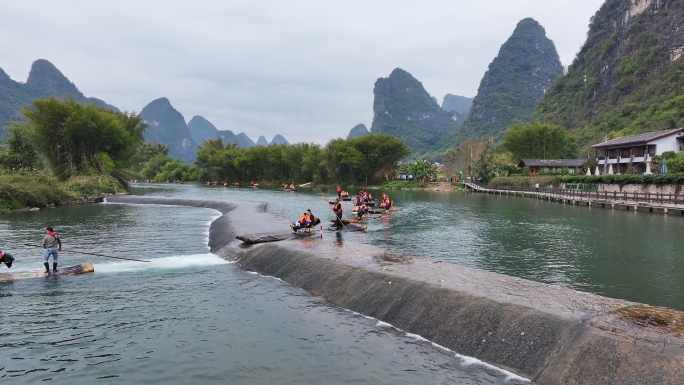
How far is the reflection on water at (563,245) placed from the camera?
17.9 meters

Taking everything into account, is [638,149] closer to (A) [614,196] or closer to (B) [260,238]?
(A) [614,196]

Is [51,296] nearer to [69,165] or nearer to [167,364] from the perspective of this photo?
[167,364]

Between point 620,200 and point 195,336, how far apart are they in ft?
170

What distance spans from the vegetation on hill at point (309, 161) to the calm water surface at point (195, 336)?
86.8m

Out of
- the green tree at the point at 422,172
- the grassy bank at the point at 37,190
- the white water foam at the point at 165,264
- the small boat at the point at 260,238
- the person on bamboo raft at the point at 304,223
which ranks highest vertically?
the green tree at the point at 422,172

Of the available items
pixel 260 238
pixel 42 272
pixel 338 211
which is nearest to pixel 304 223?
pixel 260 238

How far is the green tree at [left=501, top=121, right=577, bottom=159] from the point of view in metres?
102

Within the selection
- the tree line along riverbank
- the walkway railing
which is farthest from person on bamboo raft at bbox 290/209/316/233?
the walkway railing

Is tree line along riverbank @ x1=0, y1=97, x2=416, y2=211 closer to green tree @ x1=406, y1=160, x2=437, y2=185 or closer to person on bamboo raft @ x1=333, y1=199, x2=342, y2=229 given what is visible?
green tree @ x1=406, y1=160, x2=437, y2=185

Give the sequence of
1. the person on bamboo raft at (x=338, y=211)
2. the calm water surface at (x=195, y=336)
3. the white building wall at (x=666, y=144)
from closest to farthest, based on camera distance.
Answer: the calm water surface at (x=195, y=336), the person on bamboo raft at (x=338, y=211), the white building wall at (x=666, y=144)

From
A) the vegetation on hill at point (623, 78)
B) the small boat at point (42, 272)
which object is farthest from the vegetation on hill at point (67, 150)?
the vegetation on hill at point (623, 78)

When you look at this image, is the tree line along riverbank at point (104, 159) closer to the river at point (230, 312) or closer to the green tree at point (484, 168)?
the green tree at point (484, 168)

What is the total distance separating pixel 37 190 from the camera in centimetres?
4344

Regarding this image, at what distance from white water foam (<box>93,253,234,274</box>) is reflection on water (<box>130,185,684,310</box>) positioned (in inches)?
341
